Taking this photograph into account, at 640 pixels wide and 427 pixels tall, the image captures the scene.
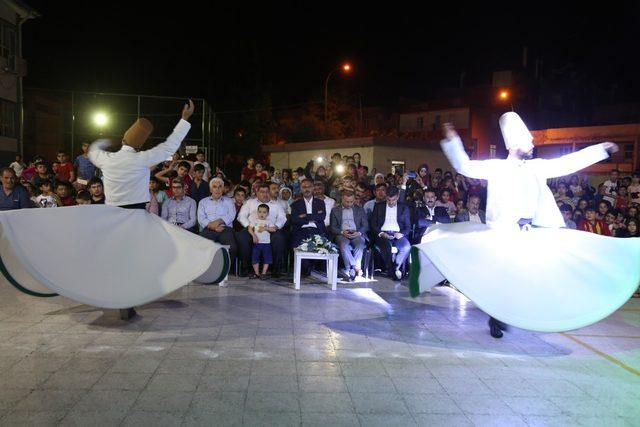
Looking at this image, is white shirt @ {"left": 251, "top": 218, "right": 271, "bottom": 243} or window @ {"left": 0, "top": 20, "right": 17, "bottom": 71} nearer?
white shirt @ {"left": 251, "top": 218, "right": 271, "bottom": 243}

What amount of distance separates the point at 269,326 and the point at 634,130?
2845 centimetres

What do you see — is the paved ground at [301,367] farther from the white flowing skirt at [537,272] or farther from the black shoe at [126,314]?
the white flowing skirt at [537,272]

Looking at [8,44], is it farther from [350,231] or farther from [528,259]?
[528,259]

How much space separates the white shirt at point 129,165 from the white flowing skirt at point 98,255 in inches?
8.9

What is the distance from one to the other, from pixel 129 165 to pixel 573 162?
479 centimetres

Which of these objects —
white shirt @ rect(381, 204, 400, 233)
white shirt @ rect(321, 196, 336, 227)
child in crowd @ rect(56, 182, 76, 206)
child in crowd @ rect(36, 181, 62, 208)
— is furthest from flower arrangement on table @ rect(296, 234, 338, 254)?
child in crowd @ rect(36, 181, 62, 208)

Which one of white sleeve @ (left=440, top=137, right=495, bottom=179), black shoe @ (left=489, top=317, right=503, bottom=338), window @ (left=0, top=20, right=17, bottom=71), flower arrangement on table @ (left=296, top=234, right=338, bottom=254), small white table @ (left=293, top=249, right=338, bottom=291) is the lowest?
black shoe @ (left=489, top=317, right=503, bottom=338)

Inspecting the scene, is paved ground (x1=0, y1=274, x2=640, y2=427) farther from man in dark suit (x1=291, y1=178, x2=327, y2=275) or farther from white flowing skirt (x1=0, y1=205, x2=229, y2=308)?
man in dark suit (x1=291, y1=178, x2=327, y2=275)

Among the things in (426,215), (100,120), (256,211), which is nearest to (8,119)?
(100,120)

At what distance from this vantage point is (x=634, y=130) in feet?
94.5

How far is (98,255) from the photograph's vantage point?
5637mm

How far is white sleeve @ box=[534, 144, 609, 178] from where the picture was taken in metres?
6.06

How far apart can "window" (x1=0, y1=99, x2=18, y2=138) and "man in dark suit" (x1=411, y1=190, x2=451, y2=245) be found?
16.2m

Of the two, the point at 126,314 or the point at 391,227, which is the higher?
the point at 391,227
